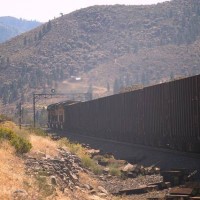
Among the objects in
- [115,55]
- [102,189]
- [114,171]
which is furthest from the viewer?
[115,55]

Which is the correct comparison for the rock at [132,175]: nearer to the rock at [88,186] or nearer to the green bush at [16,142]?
the rock at [88,186]

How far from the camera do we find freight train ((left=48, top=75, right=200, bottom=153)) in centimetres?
1952

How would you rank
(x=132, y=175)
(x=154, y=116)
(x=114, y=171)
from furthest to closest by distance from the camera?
(x=154, y=116) → (x=114, y=171) → (x=132, y=175)

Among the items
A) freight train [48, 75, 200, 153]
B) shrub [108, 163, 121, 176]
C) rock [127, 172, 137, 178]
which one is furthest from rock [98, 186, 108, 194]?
freight train [48, 75, 200, 153]

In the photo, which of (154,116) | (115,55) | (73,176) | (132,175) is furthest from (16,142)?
(115,55)

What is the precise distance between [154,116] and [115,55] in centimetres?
15577

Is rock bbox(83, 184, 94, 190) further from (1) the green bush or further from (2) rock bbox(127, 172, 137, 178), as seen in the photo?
(1) the green bush

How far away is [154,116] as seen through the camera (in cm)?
2458

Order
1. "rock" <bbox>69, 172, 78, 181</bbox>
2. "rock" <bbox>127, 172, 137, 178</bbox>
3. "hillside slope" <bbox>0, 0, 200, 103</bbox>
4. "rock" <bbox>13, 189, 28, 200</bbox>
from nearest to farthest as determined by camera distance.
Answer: "rock" <bbox>13, 189, 28, 200</bbox>, "rock" <bbox>69, 172, 78, 181</bbox>, "rock" <bbox>127, 172, 137, 178</bbox>, "hillside slope" <bbox>0, 0, 200, 103</bbox>

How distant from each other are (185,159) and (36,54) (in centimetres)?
16918

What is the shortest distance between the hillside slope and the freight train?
339 feet

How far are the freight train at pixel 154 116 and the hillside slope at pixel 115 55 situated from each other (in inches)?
4072

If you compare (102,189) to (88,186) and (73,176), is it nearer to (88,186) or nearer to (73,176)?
(88,186)

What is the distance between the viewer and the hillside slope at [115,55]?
150625mm
